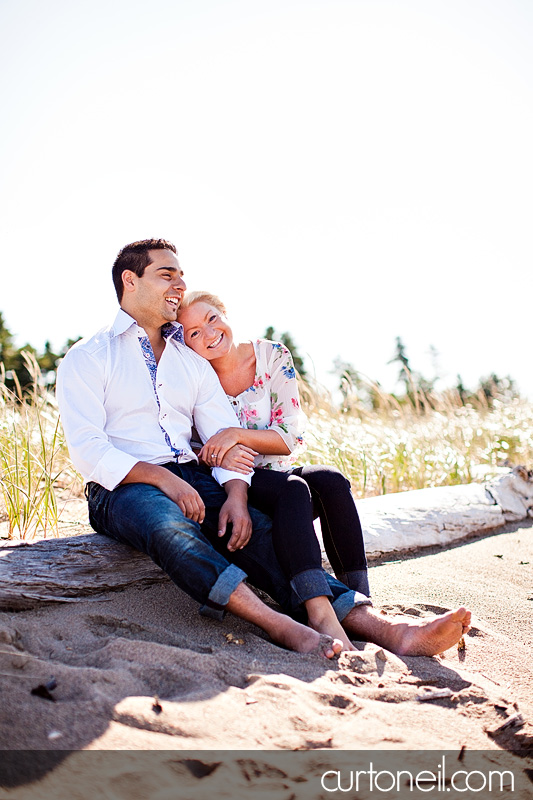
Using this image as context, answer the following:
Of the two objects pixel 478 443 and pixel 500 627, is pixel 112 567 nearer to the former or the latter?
pixel 500 627

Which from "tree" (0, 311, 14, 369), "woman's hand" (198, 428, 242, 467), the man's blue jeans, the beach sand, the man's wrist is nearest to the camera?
the beach sand

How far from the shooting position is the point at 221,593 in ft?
7.12

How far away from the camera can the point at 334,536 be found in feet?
8.93

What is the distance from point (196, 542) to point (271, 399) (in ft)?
3.43

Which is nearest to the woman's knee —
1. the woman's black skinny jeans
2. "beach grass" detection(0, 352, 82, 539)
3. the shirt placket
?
the woman's black skinny jeans

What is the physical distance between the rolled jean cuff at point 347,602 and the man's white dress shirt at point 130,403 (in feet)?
2.11

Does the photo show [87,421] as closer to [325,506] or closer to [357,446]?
[325,506]

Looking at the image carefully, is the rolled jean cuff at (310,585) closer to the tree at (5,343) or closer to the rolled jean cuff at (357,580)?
the rolled jean cuff at (357,580)

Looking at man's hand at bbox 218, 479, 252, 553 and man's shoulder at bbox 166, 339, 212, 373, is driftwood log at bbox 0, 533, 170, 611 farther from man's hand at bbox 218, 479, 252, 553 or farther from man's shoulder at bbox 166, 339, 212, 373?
man's shoulder at bbox 166, 339, 212, 373

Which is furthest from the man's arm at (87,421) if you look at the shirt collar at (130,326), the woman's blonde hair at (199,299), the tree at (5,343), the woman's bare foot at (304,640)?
the tree at (5,343)

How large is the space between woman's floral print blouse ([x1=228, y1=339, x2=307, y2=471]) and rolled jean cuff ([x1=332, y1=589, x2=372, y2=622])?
0.76 metres

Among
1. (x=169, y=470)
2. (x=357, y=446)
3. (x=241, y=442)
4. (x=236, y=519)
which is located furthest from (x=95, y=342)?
(x=357, y=446)

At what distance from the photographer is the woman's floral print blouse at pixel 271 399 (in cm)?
301

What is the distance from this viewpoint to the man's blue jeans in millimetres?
2188
